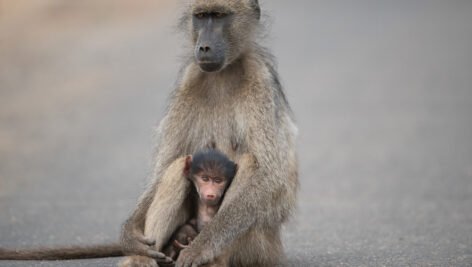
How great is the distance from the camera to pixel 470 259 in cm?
617

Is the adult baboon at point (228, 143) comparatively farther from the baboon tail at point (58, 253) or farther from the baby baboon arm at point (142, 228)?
the baboon tail at point (58, 253)

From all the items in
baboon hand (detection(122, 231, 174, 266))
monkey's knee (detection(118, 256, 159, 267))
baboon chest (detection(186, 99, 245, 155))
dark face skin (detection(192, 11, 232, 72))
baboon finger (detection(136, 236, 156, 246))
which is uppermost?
dark face skin (detection(192, 11, 232, 72))

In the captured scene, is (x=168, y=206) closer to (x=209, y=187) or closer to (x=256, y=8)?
(x=209, y=187)

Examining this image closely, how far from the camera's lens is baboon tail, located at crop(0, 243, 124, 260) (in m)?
5.63

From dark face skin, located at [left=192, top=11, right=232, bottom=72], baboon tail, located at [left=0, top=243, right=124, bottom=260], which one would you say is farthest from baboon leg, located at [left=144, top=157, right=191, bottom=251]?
dark face skin, located at [left=192, top=11, right=232, bottom=72]

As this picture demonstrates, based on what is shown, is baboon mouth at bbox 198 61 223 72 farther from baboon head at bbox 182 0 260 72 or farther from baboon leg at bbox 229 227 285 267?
baboon leg at bbox 229 227 285 267

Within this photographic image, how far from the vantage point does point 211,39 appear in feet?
18.4

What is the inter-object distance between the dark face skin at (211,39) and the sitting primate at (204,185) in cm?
69

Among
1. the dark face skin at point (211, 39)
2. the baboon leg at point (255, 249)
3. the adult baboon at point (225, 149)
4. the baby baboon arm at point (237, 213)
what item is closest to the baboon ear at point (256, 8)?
the adult baboon at point (225, 149)

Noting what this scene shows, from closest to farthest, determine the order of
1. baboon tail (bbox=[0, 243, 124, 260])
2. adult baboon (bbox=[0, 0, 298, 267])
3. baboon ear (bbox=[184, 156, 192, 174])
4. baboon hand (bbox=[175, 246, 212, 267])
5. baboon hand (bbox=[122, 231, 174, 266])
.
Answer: baboon hand (bbox=[175, 246, 212, 267]), baboon hand (bbox=[122, 231, 174, 266]), adult baboon (bbox=[0, 0, 298, 267]), baboon ear (bbox=[184, 156, 192, 174]), baboon tail (bbox=[0, 243, 124, 260])

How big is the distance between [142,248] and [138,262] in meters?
0.14

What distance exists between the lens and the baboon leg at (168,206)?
5.18 meters

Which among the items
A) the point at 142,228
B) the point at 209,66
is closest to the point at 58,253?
the point at 142,228

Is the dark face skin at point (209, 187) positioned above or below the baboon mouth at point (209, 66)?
below
